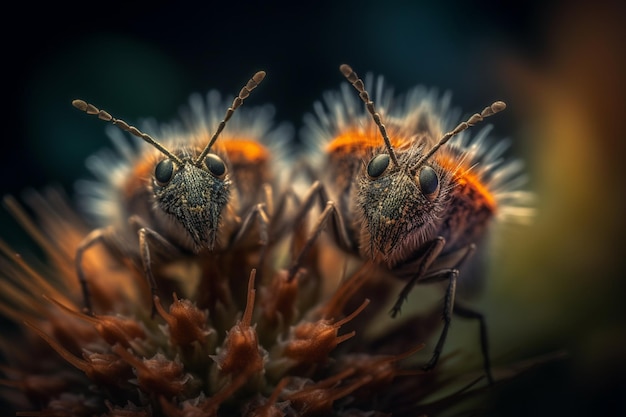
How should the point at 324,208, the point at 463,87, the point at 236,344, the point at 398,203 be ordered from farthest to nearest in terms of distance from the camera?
the point at 463,87 < the point at 324,208 < the point at 236,344 < the point at 398,203

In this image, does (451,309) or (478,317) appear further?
(478,317)

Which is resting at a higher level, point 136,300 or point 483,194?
point 136,300

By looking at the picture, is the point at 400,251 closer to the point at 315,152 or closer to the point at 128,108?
the point at 315,152

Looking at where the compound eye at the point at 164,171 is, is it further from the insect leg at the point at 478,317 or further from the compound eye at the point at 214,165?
the insect leg at the point at 478,317

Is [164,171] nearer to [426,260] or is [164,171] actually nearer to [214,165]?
[214,165]

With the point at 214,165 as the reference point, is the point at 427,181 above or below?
below

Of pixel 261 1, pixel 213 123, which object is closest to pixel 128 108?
pixel 261 1

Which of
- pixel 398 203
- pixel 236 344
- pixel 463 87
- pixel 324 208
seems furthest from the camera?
pixel 463 87

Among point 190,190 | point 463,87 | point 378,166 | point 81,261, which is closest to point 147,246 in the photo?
point 190,190
